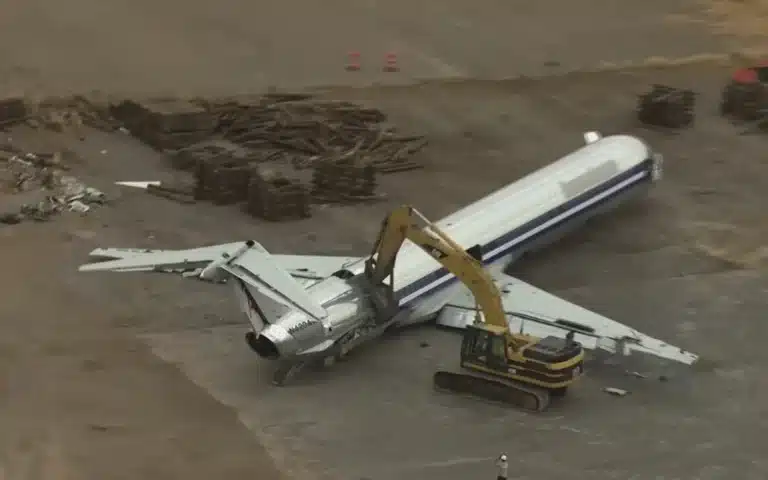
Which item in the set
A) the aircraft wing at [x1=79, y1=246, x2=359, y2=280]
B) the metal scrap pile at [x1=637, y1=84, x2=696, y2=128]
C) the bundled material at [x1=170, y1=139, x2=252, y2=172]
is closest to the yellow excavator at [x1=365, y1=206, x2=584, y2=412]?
the aircraft wing at [x1=79, y1=246, x2=359, y2=280]

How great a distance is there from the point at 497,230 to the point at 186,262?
25.9 feet

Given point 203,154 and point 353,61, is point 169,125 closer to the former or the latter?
point 203,154

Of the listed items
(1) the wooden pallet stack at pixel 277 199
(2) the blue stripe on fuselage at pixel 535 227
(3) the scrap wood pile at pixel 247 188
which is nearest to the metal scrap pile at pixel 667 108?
(2) the blue stripe on fuselage at pixel 535 227

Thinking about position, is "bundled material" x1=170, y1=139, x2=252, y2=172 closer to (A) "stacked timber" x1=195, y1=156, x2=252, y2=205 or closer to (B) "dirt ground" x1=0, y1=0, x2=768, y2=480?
(B) "dirt ground" x1=0, y1=0, x2=768, y2=480

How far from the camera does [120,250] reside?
113 feet

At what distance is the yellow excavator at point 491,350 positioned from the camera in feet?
87.8

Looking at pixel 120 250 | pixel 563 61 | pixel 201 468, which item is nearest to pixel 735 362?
pixel 201 468

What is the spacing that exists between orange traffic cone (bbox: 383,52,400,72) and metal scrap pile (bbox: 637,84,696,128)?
37.1ft

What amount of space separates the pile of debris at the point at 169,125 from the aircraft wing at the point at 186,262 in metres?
10.3

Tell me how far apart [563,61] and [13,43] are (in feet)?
79.6

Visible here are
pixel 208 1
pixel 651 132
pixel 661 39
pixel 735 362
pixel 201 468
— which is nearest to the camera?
pixel 201 468

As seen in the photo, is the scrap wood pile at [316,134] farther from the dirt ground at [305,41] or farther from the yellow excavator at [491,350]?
the yellow excavator at [491,350]

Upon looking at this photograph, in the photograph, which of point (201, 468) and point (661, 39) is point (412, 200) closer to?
point (201, 468)

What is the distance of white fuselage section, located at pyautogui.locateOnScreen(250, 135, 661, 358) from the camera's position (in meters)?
27.7
